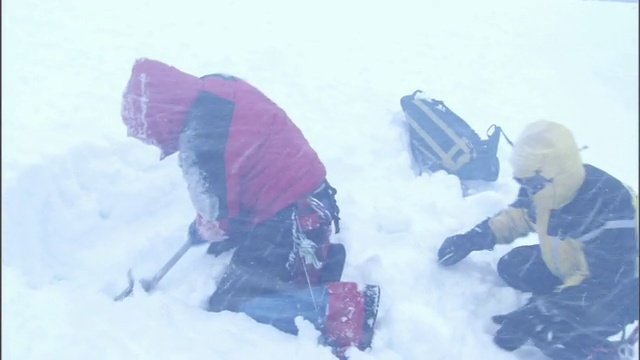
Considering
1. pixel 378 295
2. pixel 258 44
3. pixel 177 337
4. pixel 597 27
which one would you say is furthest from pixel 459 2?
pixel 258 44

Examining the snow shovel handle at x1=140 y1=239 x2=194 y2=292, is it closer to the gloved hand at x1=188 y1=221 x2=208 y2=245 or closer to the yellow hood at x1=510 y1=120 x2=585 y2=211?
the gloved hand at x1=188 y1=221 x2=208 y2=245

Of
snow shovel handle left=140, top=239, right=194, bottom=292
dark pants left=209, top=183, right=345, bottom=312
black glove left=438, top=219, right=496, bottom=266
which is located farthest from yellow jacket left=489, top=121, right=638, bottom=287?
snow shovel handle left=140, top=239, right=194, bottom=292

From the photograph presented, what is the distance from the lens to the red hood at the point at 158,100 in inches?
74.8

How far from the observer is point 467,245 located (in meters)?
2.28

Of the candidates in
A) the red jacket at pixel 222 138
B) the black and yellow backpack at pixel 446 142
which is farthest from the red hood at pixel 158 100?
the black and yellow backpack at pixel 446 142

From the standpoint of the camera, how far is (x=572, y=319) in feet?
6.27

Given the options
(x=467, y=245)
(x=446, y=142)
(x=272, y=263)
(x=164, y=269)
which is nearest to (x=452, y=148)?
(x=446, y=142)

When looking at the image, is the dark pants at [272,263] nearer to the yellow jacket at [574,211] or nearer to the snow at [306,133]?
the snow at [306,133]

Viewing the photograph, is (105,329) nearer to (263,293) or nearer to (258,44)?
(263,293)

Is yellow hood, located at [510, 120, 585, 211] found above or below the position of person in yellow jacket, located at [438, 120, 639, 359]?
above

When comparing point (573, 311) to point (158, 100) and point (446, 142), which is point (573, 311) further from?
point (158, 100)

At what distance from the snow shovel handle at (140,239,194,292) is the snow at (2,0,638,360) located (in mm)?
34

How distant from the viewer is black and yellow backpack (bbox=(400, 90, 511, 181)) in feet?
8.96

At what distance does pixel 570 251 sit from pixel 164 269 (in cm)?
135
